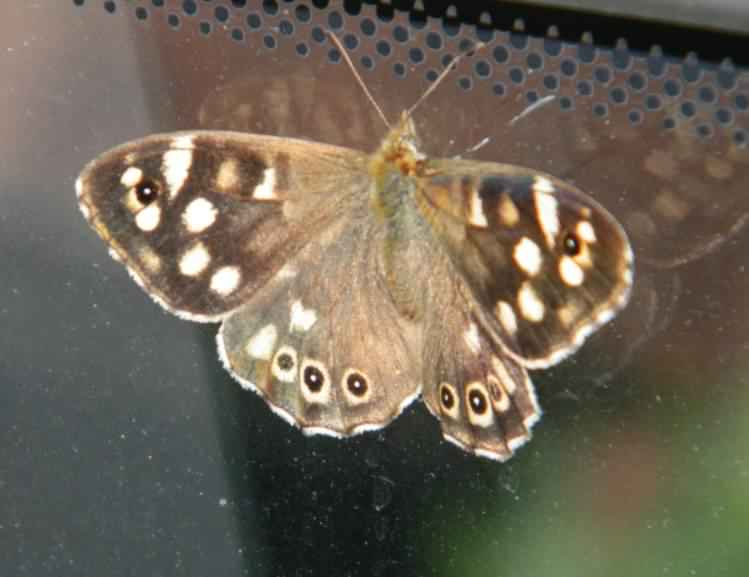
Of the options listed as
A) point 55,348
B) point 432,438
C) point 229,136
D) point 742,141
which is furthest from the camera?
point 55,348

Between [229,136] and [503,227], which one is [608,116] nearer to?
[503,227]

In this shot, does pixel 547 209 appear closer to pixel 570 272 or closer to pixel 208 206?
pixel 570 272

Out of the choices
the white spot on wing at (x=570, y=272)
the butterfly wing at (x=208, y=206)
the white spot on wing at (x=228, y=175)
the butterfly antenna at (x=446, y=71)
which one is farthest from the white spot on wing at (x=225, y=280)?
the white spot on wing at (x=570, y=272)

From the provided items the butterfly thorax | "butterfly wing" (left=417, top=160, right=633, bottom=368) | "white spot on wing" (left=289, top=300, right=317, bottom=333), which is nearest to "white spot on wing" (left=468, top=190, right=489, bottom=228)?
"butterfly wing" (left=417, top=160, right=633, bottom=368)

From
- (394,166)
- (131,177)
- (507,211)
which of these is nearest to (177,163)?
(131,177)

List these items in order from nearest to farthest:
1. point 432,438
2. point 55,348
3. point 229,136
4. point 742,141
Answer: point 742,141 < point 229,136 < point 432,438 < point 55,348

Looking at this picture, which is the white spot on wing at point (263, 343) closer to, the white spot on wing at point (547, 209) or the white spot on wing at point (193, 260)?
the white spot on wing at point (193, 260)

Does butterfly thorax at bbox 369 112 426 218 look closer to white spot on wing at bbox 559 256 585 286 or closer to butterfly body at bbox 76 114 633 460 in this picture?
butterfly body at bbox 76 114 633 460

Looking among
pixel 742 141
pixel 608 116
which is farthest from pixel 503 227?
pixel 742 141
